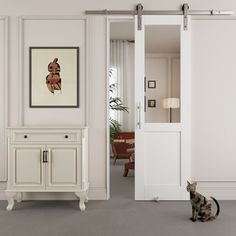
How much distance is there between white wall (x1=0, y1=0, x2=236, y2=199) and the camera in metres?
4.61

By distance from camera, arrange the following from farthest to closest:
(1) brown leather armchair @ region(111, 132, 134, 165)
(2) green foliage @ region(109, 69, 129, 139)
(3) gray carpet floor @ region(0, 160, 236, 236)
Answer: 1. (2) green foliage @ region(109, 69, 129, 139)
2. (1) brown leather armchair @ region(111, 132, 134, 165)
3. (3) gray carpet floor @ region(0, 160, 236, 236)

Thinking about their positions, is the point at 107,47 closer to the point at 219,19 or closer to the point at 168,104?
the point at 168,104

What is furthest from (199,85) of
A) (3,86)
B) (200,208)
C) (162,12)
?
(3,86)

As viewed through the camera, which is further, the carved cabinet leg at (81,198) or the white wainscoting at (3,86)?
the white wainscoting at (3,86)

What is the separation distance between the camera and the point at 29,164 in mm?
4145

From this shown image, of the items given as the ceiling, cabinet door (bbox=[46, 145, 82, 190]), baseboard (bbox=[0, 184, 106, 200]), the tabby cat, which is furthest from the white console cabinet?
the ceiling

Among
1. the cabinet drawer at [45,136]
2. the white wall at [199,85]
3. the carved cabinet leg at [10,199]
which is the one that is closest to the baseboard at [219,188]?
the white wall at [199,85]

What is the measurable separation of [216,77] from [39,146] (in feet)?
7.36

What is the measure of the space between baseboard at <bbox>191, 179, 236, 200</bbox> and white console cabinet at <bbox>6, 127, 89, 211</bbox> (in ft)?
4.97

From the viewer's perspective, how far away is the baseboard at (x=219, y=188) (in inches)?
184

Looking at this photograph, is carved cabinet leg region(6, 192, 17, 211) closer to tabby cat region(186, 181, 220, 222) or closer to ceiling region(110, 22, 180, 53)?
tabby cat region(186, 181, 220, 222)

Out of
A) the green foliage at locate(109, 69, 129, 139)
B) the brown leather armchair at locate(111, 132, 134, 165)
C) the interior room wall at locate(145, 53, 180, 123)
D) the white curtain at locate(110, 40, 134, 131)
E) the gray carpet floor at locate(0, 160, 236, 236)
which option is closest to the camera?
the gray carpet floor at locate(0, 160, 236, 236)

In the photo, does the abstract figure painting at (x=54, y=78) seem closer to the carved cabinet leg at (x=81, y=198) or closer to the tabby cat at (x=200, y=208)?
the carved cabinet leg at (x=81, y=198)

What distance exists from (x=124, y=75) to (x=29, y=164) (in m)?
5.28
